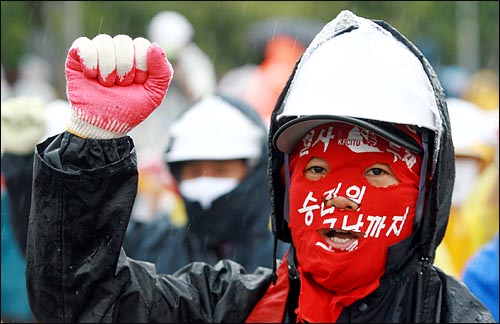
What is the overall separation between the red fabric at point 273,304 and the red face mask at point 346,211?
10 centimetres

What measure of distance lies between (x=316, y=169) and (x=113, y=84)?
747 millimetres

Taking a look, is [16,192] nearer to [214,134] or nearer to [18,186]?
[18,186]

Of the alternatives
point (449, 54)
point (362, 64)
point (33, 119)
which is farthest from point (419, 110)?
point (449, 54)

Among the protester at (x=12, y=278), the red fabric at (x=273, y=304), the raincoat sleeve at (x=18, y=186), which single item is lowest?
the protester at (x=12, y=278)

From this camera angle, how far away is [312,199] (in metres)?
3.61

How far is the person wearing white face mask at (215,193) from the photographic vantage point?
19.3ft

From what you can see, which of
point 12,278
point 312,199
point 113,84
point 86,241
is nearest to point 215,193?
point 12,278

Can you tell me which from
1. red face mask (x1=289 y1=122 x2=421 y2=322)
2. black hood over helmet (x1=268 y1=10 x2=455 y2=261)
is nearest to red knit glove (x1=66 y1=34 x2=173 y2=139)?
black hood over helmet (x1=268 y1=10 x2=455 y2=261)

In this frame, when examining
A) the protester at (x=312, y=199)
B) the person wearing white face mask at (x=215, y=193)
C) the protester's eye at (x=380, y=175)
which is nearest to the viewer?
the protester at (x=312, y=199)

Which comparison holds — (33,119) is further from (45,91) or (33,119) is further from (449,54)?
(449,54)

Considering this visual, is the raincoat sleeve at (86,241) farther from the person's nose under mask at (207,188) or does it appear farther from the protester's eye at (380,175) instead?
the person's nose under mask at (207,188)

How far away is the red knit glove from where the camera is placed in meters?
3.25

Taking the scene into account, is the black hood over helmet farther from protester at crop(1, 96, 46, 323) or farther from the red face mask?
protester at crop(1, 96, 46, 323)

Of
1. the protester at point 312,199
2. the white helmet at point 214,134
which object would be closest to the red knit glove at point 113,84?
the protester at point 312,199
